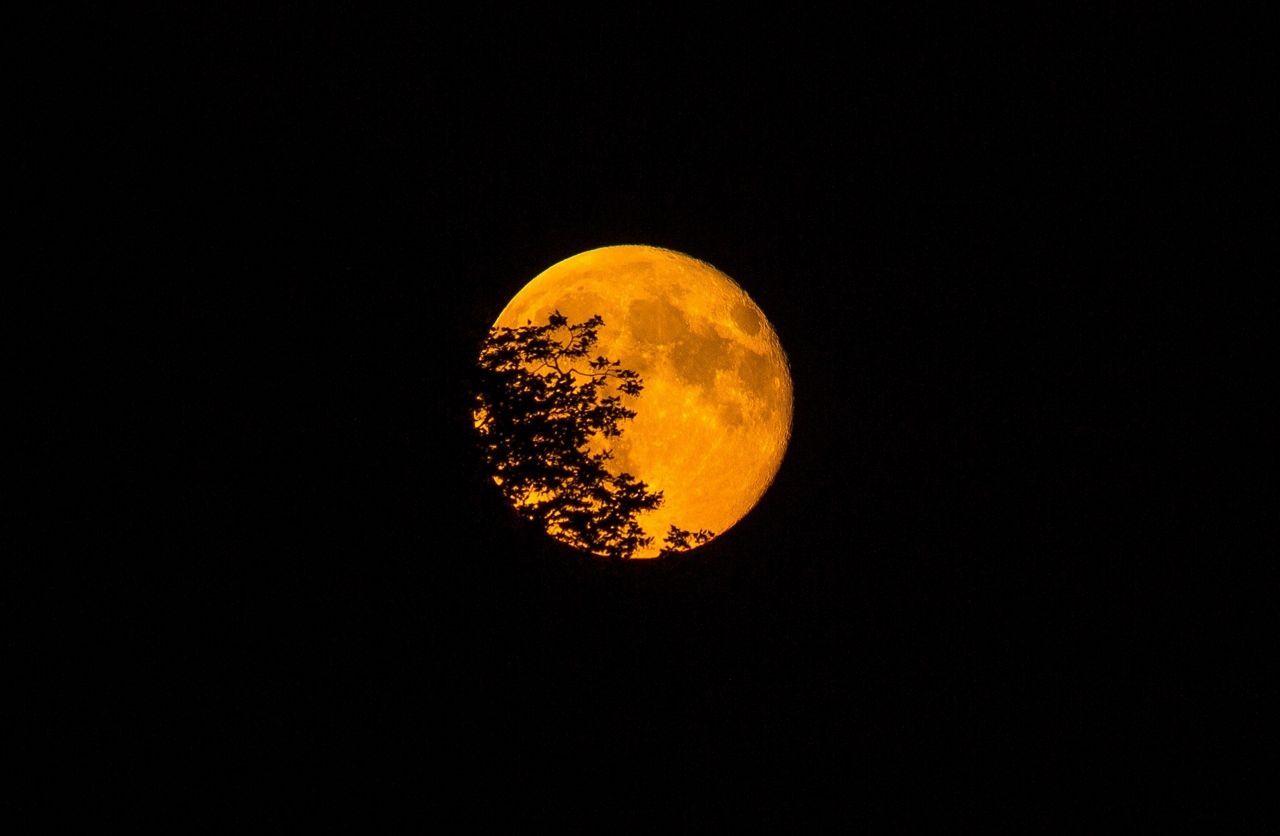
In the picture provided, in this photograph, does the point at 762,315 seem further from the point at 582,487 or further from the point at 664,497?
the point at 582,487

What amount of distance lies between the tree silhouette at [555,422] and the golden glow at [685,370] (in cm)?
28

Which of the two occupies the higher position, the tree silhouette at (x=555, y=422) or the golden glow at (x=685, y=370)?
the golden glow at (x=685, y=370)

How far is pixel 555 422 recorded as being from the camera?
19.7ft

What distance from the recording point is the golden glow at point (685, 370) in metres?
7.11

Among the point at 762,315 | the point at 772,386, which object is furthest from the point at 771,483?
the point at 762,315

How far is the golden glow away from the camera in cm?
711

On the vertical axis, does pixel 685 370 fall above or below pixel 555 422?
above

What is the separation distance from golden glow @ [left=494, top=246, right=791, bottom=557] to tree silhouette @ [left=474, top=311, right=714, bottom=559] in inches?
11.1

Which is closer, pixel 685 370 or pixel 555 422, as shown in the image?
pixel 555 422

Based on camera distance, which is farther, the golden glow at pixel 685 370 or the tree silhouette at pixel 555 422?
the golden glow at pixel 685 370

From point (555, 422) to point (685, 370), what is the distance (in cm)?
185

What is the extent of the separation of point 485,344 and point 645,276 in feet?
8.43

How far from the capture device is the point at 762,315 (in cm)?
880

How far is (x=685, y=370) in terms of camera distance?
752 cm
